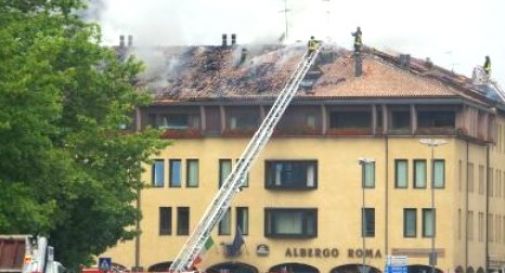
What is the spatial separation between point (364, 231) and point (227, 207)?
9077mm

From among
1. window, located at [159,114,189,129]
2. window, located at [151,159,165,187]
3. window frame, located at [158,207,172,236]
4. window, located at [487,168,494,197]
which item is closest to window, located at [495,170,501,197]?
window, located at [487,168,494,197]

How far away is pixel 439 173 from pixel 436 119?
356 centimetres

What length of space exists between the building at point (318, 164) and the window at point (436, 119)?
7cm

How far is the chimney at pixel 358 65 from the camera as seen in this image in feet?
502

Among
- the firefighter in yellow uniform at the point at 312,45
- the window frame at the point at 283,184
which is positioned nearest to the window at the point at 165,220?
the window frame at the point at 283,184

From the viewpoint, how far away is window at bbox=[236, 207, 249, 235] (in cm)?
15350

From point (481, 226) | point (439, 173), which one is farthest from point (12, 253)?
point (481, 226)

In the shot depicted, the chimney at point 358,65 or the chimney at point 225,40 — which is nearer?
the chimney at point 358,65

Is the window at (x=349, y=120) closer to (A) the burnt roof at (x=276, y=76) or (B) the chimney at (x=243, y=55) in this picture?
(A) the burnt roof at (x=276, y=76)

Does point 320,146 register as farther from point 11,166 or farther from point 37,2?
point 11,166

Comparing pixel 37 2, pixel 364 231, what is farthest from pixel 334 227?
pixel 37 2

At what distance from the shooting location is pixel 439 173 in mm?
151000

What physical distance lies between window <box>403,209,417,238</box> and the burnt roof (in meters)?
7.77

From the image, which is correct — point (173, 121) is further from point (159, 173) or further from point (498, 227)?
point (498, 227)
